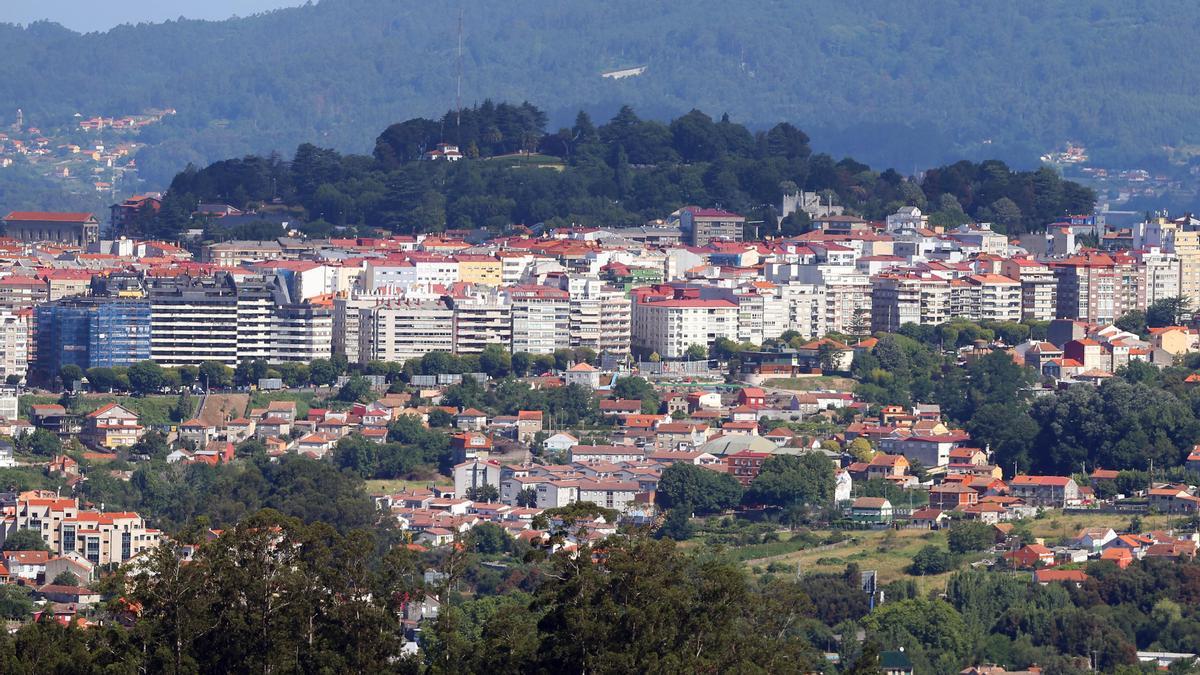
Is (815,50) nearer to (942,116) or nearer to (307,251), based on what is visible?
(942,116)

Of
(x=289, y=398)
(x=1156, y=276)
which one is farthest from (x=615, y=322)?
(x=1156, y=276)

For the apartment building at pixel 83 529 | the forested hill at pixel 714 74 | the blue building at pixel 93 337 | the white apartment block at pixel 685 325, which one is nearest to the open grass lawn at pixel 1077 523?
the apartment building at pixel 83 529

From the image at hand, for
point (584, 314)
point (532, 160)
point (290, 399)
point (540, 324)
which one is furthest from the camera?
point (532, 160)

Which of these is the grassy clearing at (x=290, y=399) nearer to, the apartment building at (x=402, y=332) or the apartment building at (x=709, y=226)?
the apartment building at (x=402, y=332)

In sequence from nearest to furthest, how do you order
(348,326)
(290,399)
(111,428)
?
(111,428)
(290,399)
(348,326)

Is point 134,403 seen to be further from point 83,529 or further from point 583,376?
point 83,529

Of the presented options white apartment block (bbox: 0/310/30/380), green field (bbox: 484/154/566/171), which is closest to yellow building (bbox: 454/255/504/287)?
white apartment block (bbox: 0/310/30/380)
